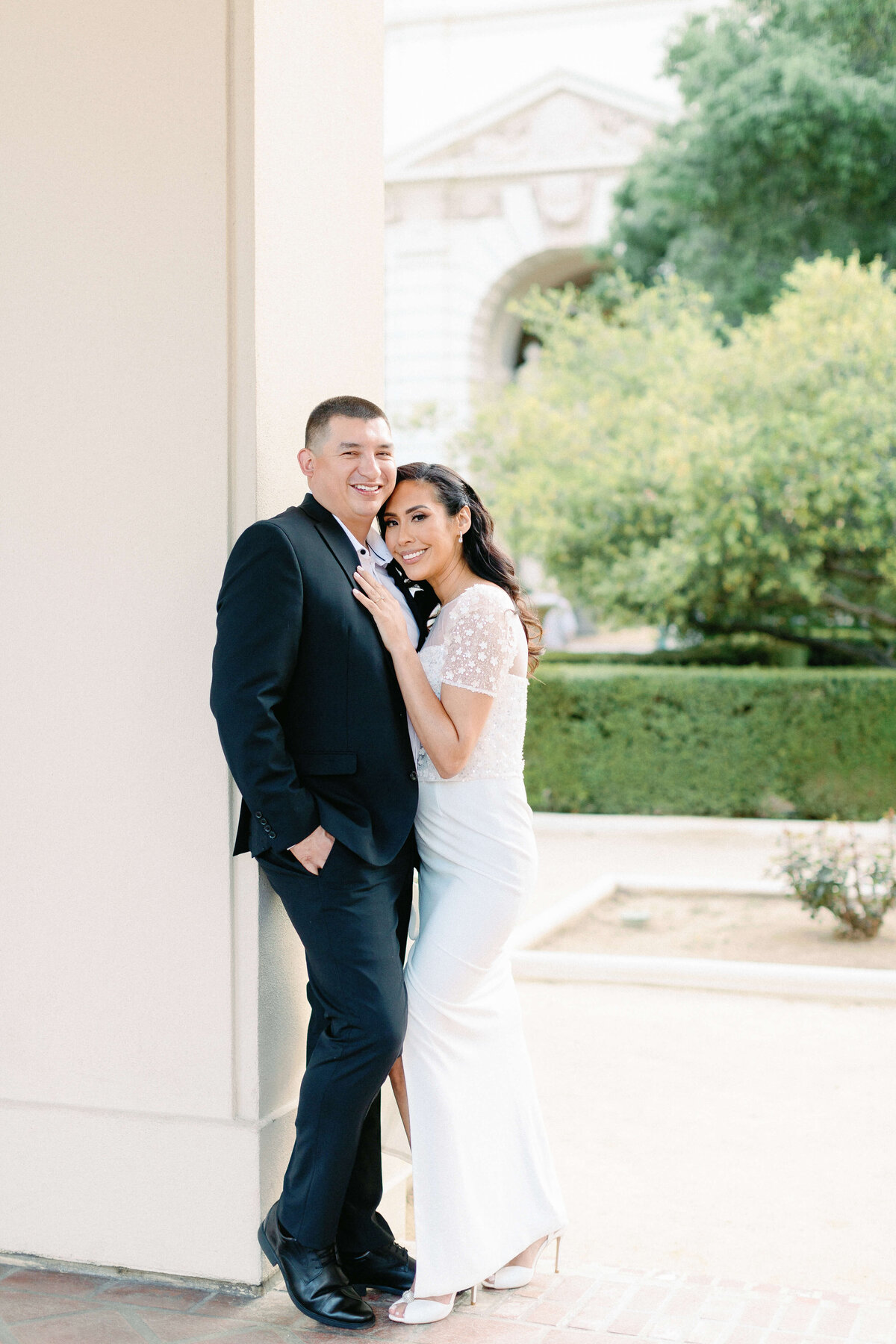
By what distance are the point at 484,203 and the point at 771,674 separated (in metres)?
16.5

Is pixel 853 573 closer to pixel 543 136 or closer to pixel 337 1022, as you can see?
pixel 337 1022

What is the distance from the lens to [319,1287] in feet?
10.1

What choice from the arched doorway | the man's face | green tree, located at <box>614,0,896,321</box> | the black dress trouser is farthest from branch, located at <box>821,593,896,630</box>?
the arched doorway

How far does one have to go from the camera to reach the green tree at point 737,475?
13.1 meters

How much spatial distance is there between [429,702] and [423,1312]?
1483 millimetres

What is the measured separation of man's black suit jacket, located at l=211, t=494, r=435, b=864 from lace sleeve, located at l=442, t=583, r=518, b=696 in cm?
16

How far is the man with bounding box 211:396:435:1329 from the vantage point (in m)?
2.99

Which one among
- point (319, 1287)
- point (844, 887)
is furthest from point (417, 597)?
point (844, 887)

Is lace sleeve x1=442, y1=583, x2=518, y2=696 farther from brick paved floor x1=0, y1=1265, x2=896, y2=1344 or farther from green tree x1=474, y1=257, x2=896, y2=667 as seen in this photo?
green tree x1=474, y1=257, x2=896, y2=667

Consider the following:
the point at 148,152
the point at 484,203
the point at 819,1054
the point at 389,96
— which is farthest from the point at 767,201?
the point at 148,152

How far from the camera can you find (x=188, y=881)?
3.41m

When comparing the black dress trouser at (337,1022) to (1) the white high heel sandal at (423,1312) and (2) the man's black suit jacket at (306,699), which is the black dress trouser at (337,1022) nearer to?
(2) the man's black suit jacket at (306,699)

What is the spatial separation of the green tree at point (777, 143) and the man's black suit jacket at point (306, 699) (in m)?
16.8

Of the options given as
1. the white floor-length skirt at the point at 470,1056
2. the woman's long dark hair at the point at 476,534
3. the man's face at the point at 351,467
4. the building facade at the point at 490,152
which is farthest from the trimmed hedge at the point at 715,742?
the building facade at the point at 490,152
